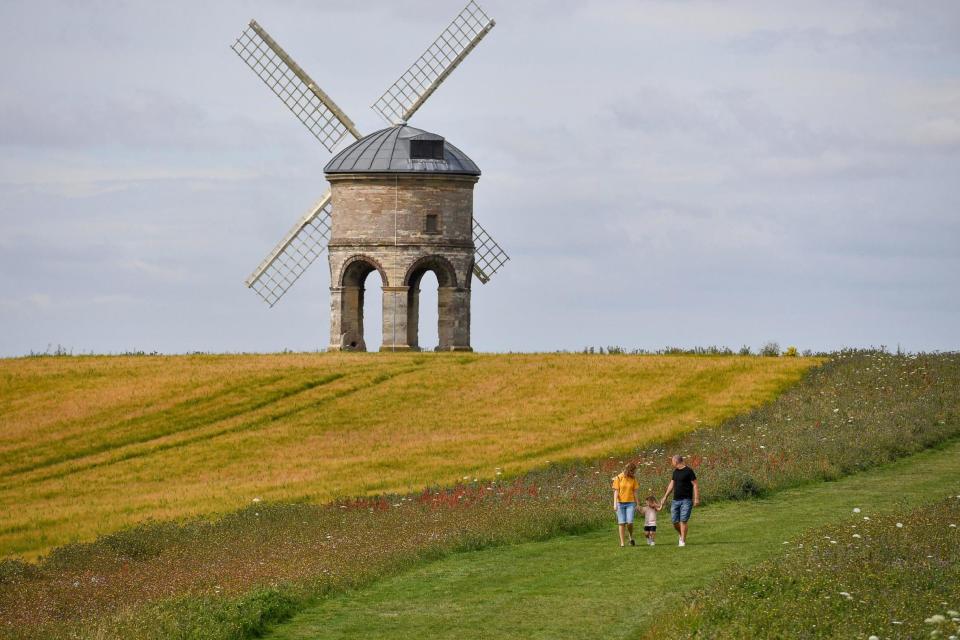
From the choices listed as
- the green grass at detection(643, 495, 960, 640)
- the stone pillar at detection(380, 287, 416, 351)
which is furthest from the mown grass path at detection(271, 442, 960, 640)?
the stone pillar at detection(380, 287, 416, 351)

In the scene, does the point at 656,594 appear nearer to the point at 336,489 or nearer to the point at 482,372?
the point at 336,489

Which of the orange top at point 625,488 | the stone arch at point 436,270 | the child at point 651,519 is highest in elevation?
the stone arch at point 436,270

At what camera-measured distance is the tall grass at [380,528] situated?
25.2 metres

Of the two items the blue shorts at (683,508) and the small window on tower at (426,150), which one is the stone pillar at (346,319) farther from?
the blue shorts at (683,508)

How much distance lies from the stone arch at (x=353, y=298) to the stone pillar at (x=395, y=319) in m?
1.03

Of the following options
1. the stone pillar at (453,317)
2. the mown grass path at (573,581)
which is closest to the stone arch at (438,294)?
the stone pillar at (453,317)

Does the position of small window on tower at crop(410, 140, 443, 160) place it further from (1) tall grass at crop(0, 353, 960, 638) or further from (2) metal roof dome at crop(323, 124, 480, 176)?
(1) tall grass at crop(0, 353, 960, 638)

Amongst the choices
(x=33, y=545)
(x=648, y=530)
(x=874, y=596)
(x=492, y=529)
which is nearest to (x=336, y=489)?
(x=33, y=545)

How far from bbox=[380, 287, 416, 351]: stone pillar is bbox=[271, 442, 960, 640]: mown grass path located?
33.1 meters

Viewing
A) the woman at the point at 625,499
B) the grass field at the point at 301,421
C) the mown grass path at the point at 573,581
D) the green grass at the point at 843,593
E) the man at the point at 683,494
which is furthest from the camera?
the grass field at the point at 301,421

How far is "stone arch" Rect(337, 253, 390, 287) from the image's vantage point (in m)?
67.1

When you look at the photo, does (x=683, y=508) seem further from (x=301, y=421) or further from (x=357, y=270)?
(x=357, y=270)

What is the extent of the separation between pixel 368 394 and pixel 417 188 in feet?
41.2

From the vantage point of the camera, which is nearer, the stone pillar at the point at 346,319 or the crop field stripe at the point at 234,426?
the crop field stripe at the point at 234,426
